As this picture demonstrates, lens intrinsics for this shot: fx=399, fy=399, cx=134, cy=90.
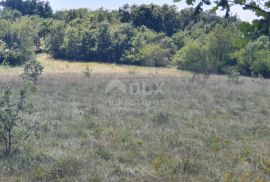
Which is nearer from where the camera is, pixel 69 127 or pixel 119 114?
pixel 69 127

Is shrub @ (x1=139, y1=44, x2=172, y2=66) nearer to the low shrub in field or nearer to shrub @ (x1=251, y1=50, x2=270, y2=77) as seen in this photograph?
shrub @ (x1=251, y1=50, x2=270, y2=77)

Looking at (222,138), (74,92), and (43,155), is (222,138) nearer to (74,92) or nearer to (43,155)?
(43,155)

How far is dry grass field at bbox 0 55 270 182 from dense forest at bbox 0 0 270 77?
21981mm

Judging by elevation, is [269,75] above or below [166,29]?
below

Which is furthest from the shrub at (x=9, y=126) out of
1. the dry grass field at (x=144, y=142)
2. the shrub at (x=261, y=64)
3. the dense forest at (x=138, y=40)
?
the shrub at (x=261, y=64)

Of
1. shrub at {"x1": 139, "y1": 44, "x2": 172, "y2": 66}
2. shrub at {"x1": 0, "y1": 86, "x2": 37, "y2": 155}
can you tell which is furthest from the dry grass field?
shrub at {"x1": 139, "y1": 44, "x2": 172, "y2": 66}

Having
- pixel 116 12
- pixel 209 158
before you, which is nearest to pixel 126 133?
pixel 209 158

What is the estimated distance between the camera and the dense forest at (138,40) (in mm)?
49331

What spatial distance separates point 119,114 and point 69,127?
338 centimetres

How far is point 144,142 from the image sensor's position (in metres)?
11.9

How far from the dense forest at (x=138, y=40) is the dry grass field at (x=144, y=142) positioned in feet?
72.1

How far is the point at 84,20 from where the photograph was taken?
7025cm

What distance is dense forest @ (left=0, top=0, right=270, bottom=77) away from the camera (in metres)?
49.3

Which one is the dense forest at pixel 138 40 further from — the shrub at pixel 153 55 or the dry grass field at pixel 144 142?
the dry grass field at pixel 144 142
